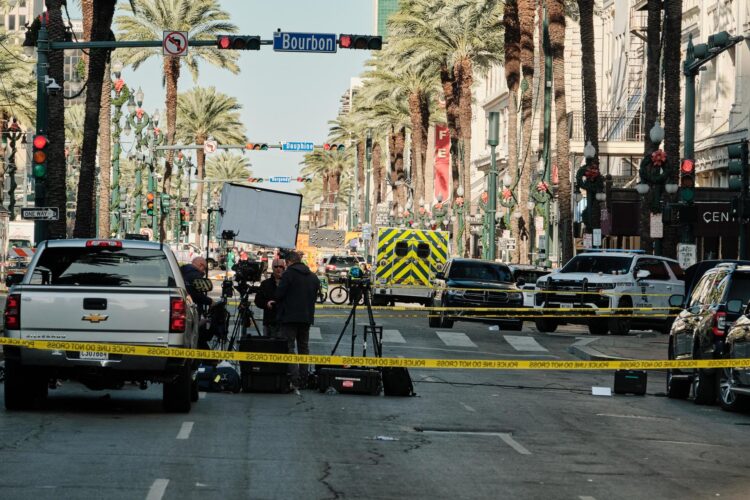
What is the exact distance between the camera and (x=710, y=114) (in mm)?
54625

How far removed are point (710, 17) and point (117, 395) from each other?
4053 centimetres

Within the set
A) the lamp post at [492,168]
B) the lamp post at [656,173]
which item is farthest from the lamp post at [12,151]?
the lamp post at [656,173]

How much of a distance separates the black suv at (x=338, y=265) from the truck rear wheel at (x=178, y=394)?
45772 mm

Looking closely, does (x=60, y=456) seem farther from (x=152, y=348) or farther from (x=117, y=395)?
(x=117, y=395)

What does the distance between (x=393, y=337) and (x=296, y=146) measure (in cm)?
5258

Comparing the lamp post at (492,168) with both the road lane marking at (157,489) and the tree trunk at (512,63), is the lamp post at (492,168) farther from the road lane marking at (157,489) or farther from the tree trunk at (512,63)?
the road lane marking at (157,489)

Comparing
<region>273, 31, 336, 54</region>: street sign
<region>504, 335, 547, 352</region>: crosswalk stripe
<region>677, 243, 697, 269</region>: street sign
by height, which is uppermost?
<region>273, 31, 336, 54</region>: street sign

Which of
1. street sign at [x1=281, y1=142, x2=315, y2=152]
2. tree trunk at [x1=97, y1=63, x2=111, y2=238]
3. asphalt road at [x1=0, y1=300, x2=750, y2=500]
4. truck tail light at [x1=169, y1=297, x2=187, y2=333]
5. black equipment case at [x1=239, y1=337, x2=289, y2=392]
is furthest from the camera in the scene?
street sign at [x1=281, y1=142, x2=315, y2=152]

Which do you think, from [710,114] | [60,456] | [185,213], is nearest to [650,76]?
[710,114]

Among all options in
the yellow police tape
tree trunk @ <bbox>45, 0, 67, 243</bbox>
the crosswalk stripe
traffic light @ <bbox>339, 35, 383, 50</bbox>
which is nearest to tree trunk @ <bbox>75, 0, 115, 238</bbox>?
tree trunk @ <bbox>45, 0, 67, 243</bbox>

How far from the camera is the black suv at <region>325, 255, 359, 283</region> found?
207ft

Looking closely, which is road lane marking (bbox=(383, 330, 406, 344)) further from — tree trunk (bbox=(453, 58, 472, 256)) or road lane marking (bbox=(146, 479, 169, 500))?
tree trunk (bbox=(453, 58, 472, 256))

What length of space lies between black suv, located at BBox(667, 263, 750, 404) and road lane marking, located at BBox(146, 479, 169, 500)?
897cm

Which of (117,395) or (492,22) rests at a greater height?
(492,22)
